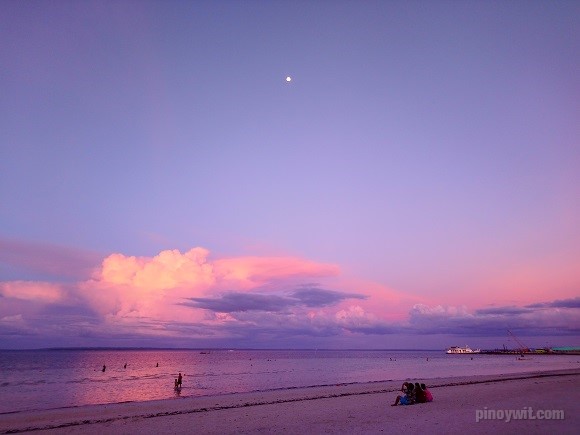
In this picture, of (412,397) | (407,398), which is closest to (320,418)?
(407,398)

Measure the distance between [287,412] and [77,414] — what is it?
15882mm

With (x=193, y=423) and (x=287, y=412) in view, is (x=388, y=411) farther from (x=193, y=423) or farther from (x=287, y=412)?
(x=193, y=423)

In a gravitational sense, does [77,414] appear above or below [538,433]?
below

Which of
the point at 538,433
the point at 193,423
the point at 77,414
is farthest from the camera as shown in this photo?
the point at 77,414

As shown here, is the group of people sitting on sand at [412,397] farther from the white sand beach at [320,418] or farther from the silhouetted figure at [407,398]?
the white sand beach at [320,418]

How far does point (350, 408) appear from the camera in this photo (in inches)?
1019

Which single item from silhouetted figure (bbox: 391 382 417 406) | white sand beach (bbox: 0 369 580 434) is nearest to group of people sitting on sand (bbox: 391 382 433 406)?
silhouetted figure (bbox: 391 382 417 406)

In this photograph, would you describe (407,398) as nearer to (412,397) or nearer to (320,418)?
(412,397)

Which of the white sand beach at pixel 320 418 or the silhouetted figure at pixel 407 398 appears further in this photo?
the silhouetted figure at pixel 407 398

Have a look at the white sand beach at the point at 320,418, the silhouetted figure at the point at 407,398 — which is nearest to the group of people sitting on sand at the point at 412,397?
the silhouetted figure at the point at 407,398

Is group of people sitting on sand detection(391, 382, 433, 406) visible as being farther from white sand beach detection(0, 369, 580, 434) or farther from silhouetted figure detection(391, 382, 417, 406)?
white sand beach detection(0, 369, 580, 434)

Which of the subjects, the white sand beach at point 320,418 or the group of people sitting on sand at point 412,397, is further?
the group of people sitting on sand at point 412,397

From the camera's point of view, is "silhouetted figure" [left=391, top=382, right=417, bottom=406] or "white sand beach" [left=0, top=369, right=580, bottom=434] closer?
"white sand beach" [left=0, top=369, right=580, bottom=434]

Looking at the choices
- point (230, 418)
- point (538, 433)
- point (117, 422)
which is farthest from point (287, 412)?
point (538, 433)
